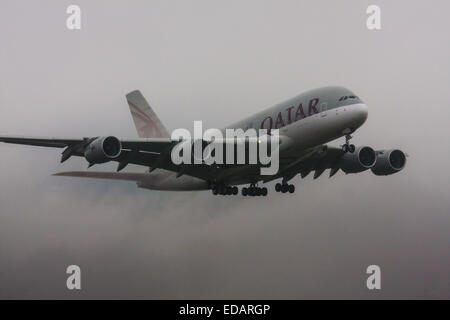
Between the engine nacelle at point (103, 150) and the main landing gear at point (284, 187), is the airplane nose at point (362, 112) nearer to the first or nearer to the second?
the main landing gear at point (284, 187)

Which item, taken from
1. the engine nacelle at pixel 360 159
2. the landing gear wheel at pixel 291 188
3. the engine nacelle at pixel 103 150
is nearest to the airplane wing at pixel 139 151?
the engine nacelle at pixel 103 150

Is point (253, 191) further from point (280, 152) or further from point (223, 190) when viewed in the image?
point (280, 152)

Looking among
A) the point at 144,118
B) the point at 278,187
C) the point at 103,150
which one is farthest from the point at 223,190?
the point at 144,118

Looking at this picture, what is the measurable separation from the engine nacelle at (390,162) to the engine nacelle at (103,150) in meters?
17.3

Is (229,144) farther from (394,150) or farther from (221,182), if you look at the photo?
(394,150)

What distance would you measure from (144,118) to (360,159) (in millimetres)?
17438

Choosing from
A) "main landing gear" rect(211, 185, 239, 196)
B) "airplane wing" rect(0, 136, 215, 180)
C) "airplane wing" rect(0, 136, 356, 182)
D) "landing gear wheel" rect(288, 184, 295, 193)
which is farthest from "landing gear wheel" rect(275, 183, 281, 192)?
"airplane wing" rect(0, 136, 215, 180)

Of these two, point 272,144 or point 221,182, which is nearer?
point 272,144

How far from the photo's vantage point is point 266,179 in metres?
48.7

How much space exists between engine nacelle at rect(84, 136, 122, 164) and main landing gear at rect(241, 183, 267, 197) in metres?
10.7

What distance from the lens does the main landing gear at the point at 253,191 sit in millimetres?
49688

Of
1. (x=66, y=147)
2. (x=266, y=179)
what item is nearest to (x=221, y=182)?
(x=266, y=179)

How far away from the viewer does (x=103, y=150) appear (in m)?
41.1
